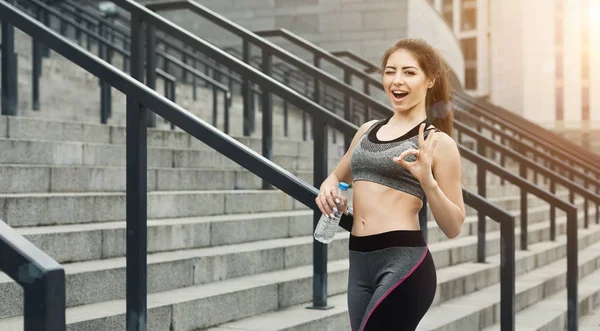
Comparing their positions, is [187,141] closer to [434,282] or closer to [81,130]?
[81,130]

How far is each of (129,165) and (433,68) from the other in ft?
4.50

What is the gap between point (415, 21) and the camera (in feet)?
48.0

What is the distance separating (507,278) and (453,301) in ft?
3.68

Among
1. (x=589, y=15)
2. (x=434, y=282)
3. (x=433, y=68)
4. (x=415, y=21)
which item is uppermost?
(x=589, y=15)

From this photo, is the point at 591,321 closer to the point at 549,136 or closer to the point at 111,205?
the point at 111,205

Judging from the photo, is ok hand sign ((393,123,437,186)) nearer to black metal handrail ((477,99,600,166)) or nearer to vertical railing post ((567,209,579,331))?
vertical railing post ((567,209,579,331))

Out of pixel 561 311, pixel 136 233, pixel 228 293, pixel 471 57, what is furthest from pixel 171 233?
pixel 471 57

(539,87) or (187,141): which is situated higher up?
(539,87)

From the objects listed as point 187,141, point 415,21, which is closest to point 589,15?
point 415,21

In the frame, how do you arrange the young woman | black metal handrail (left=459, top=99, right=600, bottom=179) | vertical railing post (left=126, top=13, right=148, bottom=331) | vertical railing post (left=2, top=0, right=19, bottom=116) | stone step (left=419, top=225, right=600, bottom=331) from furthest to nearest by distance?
→ black metal handrail (left=459, top=99, right=600, bottom=179) → vertical railing post (left=2, top=0, right=19, bottom=116) → stone step (left=419, top=225, right=600, bottom=331) → vertical railing post (left=126, top=13, right=148, bottom=331) → the young woman

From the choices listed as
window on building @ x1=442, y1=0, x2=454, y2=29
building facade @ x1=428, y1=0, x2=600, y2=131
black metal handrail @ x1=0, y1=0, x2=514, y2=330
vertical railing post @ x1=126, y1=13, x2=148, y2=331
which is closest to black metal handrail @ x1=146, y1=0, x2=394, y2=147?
black metal handrail @ x1=0, y1=0, x2=514, y2=330

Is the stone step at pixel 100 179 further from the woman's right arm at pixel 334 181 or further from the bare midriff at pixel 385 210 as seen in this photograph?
the bare midriff at pixel 385 210

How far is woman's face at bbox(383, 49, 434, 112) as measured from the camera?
2.89 meters

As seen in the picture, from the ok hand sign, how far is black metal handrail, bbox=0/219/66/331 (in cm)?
120
